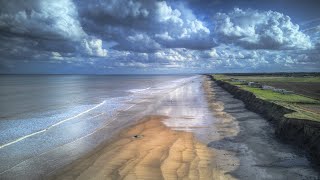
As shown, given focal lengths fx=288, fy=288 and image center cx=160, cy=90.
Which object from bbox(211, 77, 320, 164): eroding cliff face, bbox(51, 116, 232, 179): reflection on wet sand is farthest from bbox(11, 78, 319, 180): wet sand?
bbox(211, 77, 320, 164): eroding cliff face

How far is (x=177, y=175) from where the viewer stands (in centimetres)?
1168

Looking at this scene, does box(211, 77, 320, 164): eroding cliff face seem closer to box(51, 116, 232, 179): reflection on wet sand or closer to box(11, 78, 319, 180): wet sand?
box(11, 78, 319, 180): wet sand

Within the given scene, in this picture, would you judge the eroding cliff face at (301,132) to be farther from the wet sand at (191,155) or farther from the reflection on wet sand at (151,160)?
the reflection on wet sand at (151,160)

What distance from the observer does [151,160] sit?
13680 millimetres

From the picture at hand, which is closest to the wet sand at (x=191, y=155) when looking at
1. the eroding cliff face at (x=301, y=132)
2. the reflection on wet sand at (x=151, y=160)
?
the reflection on wet sand at (x=151, y=160)

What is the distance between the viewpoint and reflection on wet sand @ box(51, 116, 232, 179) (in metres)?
11.8

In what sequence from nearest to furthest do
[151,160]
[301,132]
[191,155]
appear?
[151,160], [191,155], [301,132]

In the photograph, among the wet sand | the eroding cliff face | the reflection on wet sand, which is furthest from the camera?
the eroding cliff face

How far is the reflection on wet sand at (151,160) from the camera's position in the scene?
11836 millimetres

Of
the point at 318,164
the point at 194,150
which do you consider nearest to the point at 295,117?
the point at 318,164

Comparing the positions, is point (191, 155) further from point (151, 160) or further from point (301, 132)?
point (301, 132)

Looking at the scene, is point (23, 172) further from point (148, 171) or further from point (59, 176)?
point (148, 171)

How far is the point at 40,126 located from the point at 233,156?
15.4 m

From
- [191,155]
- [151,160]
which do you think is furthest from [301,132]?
[151,160]
